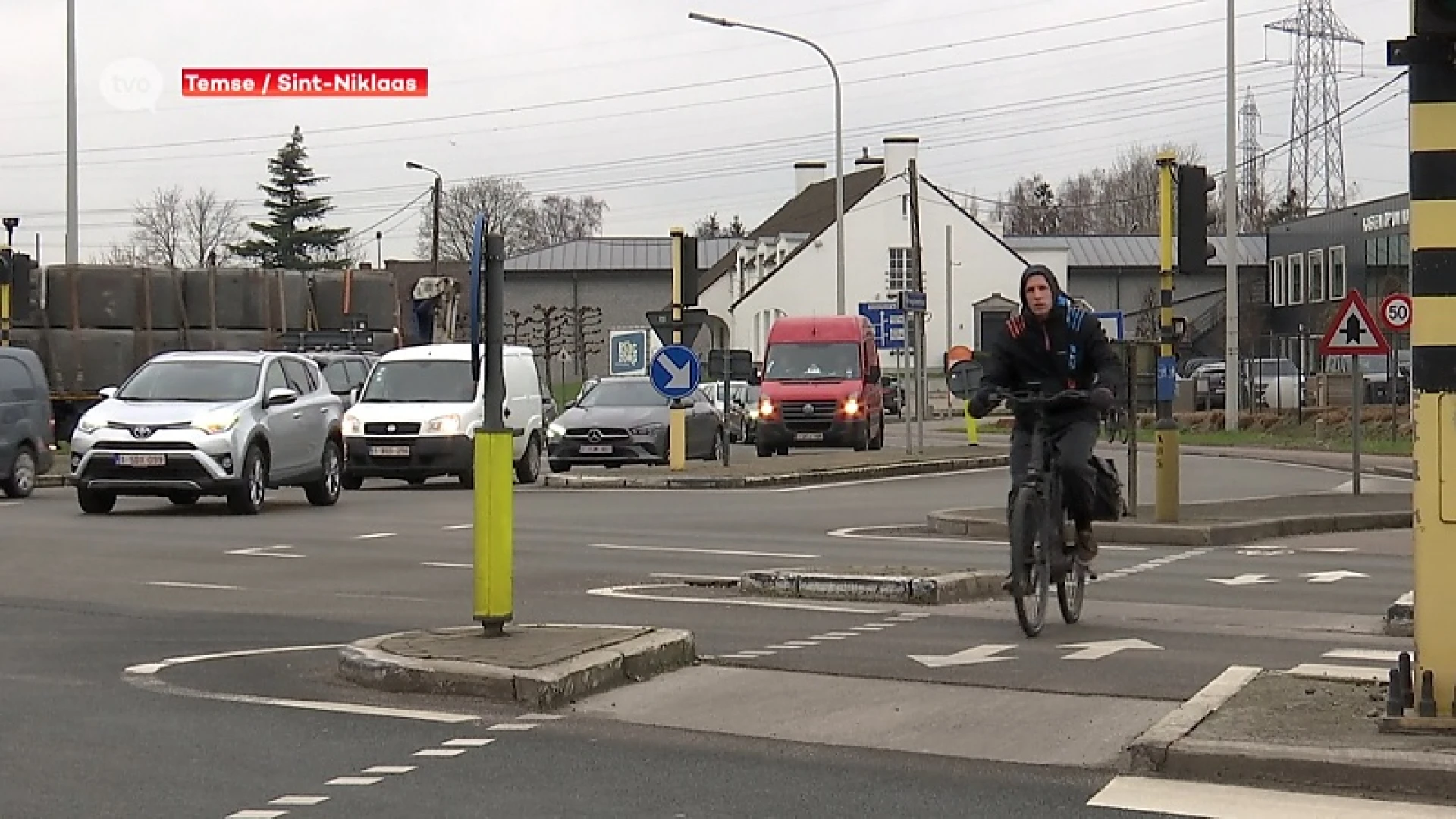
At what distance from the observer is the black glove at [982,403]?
11.1 meters

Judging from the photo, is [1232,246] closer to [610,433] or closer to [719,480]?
[610,433]

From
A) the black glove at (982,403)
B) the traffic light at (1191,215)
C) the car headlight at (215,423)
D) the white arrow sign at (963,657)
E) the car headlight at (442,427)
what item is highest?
the traffic light at (1191,215)

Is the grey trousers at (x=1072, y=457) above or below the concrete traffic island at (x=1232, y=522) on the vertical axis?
above

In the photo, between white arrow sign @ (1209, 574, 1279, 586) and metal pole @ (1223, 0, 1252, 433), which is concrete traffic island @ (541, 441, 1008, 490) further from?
white arrow sign @ (1209, 574, 1279, 586)

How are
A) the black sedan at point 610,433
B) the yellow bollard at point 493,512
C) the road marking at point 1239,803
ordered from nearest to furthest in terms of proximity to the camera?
the road marking at point 1239,803
the yellow bollard at point 493,512
the black sedan at point 610,433

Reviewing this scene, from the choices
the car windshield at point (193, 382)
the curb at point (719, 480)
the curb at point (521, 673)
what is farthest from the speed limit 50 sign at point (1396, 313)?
the curb at point (521, 673)

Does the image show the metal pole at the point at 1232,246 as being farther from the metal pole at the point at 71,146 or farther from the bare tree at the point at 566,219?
the bare tree at the point at 566,219

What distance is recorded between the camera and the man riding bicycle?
1116 centimetres

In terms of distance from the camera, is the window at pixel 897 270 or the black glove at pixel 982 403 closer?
the black glove at pixel 982 403

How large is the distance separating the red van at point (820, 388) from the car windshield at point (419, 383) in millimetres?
10378

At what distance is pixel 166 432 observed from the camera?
68.5 feet

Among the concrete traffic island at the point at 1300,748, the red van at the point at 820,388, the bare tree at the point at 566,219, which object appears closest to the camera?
the concrete traffic island at the point at 1300,748

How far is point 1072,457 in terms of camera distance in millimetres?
11164

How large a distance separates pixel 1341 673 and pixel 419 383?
66.8ft
